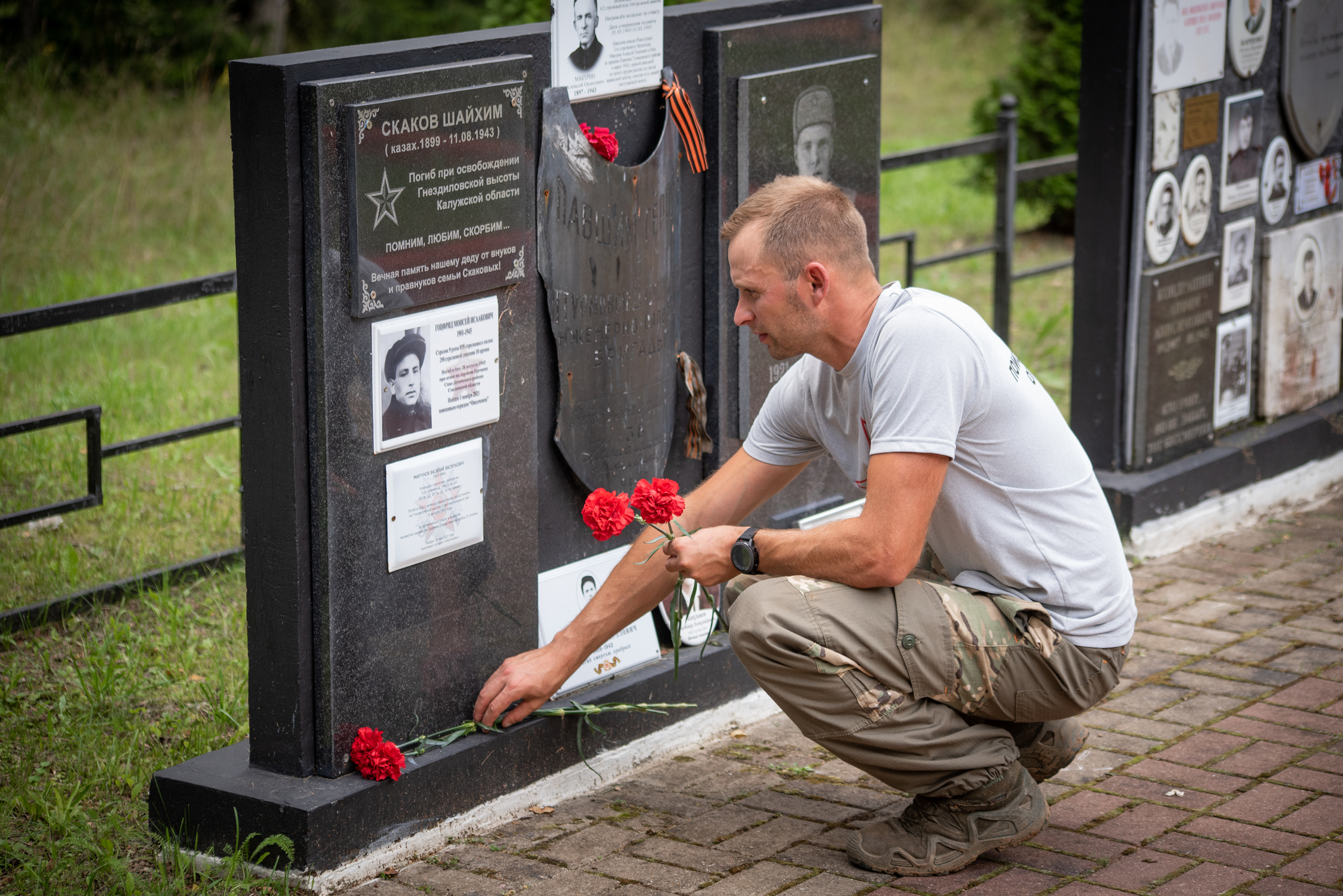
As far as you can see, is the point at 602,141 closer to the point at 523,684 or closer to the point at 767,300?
the point at 767,300

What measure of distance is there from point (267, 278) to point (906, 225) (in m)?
8.17

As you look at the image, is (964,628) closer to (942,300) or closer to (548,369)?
(942,300)

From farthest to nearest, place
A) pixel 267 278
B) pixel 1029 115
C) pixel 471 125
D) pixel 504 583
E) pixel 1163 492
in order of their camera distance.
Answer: pixel 1029 115 < pixel 1163 492 < pixel 504 583 < pixel 471 125 < pixel 267 278

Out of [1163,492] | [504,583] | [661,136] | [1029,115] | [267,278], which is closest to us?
[267,278]

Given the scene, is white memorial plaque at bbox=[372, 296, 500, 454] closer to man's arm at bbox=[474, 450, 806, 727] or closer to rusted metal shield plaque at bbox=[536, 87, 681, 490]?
rusted metal shield plaque at bbox=[536, 87, 681, 490]

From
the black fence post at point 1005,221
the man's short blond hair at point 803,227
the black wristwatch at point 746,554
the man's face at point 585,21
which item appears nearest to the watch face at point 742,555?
the black wristwatch at point 746,554

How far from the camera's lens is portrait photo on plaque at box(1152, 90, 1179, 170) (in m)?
5.14

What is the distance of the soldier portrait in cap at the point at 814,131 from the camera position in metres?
4.10

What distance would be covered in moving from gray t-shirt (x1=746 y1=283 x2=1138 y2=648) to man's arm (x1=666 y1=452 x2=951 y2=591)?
0.05 meters

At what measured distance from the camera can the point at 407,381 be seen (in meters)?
3.15

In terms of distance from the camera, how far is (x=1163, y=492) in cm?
528

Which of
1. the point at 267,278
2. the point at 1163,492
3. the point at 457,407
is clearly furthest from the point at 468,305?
the point at 1163,492

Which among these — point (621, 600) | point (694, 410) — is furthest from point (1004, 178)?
point (621, 600)

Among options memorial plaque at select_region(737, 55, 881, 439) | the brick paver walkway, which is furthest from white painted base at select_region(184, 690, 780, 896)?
memorial plaque at select_region(737, 55, 881, 439)
